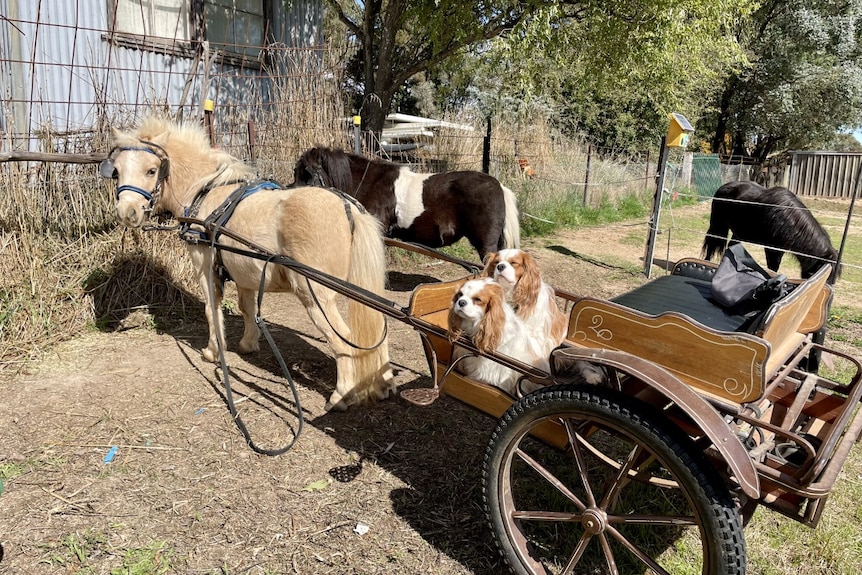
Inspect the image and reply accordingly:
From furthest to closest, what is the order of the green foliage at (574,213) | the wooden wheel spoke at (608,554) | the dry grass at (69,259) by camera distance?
the green foliage at (574,213) → the dry grass at (69,259) → the wooden wheel spoke at (608,554)

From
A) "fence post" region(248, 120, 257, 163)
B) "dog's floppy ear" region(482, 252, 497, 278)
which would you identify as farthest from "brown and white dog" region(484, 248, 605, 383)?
"fence post" region(248, 120, 257, 163)

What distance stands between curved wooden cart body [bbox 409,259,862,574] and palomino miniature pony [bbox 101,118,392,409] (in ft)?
2.91

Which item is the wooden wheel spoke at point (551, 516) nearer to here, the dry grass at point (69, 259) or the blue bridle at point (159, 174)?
the blue bridle at point (159, 174)

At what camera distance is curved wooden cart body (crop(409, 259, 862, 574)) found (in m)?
1.75

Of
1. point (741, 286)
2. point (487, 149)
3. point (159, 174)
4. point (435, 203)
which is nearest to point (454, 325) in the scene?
point (741, 286)

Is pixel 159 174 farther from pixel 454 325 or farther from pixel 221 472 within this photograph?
pixel 454 325

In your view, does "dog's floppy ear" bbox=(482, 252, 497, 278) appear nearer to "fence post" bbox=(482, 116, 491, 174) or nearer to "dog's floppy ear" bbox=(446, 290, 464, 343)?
"dog's floppy ear" bbox=(446, 290, 464, 343)

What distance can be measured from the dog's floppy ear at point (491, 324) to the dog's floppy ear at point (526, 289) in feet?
0.38

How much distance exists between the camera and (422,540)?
254cm

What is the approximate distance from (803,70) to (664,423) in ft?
79.9

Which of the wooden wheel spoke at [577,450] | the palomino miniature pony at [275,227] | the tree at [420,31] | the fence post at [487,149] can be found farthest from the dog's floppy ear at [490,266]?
the fence post at [487,149]

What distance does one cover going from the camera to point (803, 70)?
20312 millimetres

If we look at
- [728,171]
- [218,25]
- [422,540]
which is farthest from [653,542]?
[728,171]

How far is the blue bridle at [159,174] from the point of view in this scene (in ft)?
12.4
